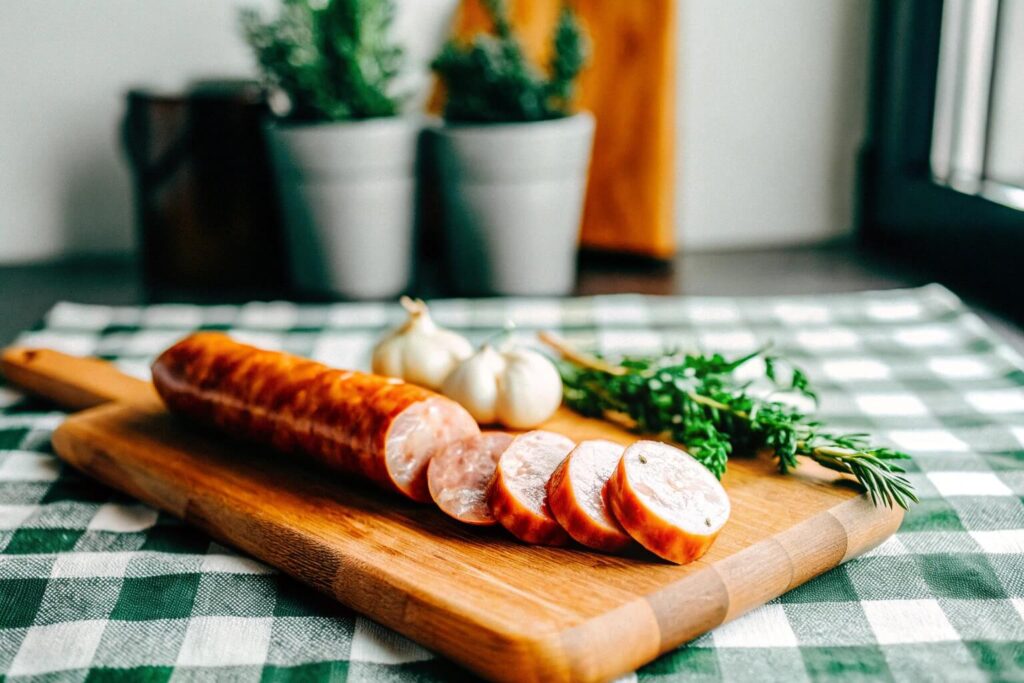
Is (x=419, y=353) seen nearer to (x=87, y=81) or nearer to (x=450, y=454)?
(x=450, y=454)

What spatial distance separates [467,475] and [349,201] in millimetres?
1114

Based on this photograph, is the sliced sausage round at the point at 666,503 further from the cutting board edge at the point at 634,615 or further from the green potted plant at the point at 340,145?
the green potted plant at the point at 340,145

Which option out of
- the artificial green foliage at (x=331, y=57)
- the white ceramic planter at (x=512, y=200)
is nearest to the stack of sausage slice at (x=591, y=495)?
the white ceramic planter at (x=512, y=200)

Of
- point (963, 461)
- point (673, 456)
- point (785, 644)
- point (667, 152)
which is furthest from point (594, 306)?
point (785, 644)

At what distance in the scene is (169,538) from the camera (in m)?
1.08

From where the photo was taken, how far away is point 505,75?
1.97m

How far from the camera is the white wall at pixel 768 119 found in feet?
7.64

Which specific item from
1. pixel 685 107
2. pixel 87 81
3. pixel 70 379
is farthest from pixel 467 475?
pixel 87 81

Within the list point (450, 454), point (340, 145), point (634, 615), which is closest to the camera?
point (634, 615)

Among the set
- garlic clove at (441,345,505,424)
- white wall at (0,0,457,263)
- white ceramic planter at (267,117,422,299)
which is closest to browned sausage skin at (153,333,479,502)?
garlic clove at (441,345,505,424)

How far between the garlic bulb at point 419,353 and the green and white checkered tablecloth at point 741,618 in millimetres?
314

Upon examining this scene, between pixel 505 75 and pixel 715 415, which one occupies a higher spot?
pixel 505 75

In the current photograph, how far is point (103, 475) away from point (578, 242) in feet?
4.72

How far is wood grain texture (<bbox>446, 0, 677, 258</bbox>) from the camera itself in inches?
87.4
